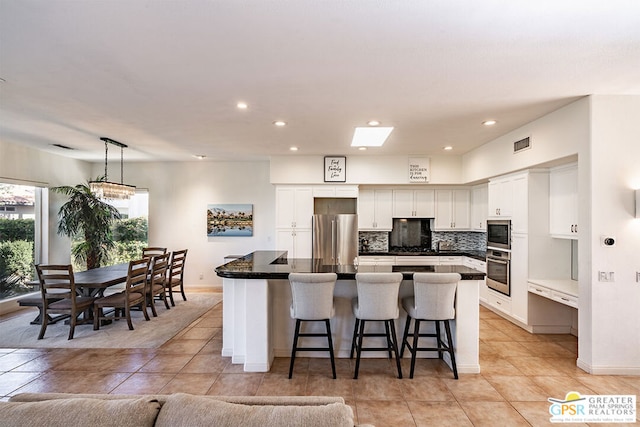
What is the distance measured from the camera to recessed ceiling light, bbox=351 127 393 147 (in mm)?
4461

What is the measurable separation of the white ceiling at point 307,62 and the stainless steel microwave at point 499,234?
1.37 metres

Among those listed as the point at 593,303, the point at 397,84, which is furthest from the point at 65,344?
the point at 593,303

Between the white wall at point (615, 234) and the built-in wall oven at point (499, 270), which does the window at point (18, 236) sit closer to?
the built-in wall oven at point (499, 270)

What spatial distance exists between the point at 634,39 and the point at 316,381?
3.49 meters

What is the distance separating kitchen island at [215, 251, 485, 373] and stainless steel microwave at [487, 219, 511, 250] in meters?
1.70

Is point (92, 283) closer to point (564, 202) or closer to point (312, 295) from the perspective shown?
point (312, 295)

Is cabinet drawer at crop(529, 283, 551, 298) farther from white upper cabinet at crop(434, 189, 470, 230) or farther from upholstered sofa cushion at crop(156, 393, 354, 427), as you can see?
upholstered sofa cushion at crop(156, 393, 354, 427)

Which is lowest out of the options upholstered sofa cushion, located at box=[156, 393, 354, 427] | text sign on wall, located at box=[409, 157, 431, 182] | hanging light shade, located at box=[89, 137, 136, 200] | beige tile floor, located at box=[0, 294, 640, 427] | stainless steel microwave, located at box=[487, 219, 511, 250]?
beige tile floor, located at box=[0, 294, 640, 427]

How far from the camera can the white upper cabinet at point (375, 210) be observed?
A: 21.3ft

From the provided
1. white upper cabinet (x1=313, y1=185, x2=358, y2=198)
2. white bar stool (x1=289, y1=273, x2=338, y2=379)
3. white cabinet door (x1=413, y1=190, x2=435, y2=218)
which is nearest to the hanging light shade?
white upper cabinet (x1=313, y1=185, x2=358, y2=198)

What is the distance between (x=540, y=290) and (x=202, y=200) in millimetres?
6095

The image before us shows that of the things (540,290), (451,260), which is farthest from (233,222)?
(540,290)

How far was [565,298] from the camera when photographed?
3.63 metres

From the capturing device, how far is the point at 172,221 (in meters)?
7.07
